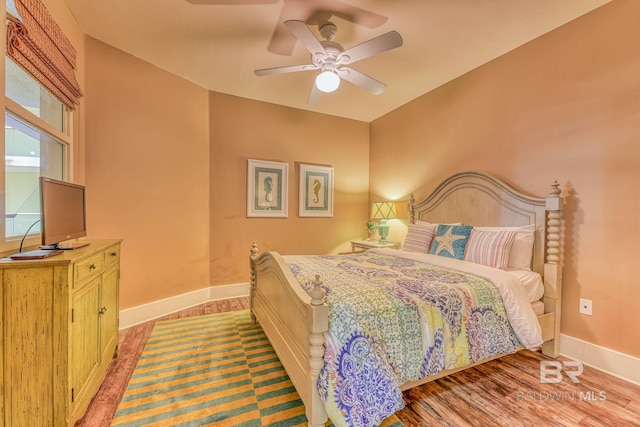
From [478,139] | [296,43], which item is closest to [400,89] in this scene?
[478,139]

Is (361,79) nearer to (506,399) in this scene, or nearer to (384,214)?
(384,214)

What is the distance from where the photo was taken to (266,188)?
158 inches

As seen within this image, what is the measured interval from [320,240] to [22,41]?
3.68 metres

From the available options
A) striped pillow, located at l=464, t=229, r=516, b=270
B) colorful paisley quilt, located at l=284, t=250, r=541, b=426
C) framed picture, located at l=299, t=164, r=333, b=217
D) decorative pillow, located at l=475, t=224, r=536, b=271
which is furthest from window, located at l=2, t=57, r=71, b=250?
decorative pillow, located at l=475, t=224, r=536, b=271

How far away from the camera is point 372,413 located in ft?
4.37

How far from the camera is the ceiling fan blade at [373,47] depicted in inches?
73.9

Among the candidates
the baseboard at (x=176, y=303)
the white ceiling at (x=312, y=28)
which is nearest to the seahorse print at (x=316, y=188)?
the white ceiling at (x=312, y=28)

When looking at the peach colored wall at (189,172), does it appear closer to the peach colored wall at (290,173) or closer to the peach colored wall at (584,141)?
the peach colored wall at (290,173)

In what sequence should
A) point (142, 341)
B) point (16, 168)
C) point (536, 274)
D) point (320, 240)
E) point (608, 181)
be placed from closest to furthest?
point (16, 168)
point (608, 181)
point (536, 274)
point (142, 341)
point (320, 240)

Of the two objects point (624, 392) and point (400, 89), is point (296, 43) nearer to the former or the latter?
point (400, 89)

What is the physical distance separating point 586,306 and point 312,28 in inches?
129

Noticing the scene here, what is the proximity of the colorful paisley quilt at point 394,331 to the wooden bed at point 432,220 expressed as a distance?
4.3 inches

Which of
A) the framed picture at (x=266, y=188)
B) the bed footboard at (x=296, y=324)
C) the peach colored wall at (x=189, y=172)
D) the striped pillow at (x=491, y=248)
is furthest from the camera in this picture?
the framed picture at (x=266, y=188)

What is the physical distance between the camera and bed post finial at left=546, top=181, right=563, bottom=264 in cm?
225
